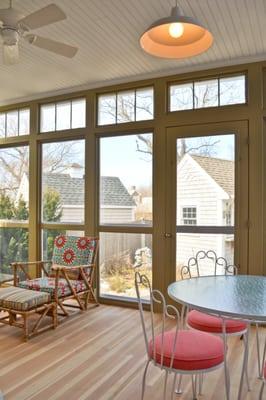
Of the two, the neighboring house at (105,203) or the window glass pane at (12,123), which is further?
the window glass pane at (12,123)

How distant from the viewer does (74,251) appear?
4.29m

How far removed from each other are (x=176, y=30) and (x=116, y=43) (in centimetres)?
151

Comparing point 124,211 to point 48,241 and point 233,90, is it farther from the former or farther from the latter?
point 233,90

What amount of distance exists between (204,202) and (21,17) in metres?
2.60

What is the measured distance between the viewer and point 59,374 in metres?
2.60

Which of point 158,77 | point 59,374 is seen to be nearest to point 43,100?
point 158,77

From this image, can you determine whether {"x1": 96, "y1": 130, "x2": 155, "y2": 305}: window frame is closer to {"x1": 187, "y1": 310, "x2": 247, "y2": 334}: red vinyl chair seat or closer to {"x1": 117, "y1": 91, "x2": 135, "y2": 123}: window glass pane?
{"x1": 117, "y1": 91, "x2": 135, "y2": 123}: window glass pane

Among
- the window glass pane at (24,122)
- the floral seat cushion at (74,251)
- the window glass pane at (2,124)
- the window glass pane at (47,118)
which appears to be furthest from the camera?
the window glass pane at (2,124)

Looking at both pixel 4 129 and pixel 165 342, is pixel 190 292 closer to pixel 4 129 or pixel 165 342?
pixel 165 342

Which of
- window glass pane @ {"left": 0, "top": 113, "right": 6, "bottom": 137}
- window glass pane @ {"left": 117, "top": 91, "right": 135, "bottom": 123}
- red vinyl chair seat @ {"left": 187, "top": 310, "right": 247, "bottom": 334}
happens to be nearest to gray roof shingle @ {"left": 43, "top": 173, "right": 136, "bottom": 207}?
window glass pane @ {"left": 117, "top": 91, "right": 135, "bottom": 123}

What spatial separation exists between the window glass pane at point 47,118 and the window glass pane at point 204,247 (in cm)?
249

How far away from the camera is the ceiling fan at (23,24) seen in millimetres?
2244

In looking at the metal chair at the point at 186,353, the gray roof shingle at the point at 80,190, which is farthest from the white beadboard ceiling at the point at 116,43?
the metal chair at the point at 186,353

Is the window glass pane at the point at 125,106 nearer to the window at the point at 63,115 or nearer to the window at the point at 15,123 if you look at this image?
the window at the point at 63,115
